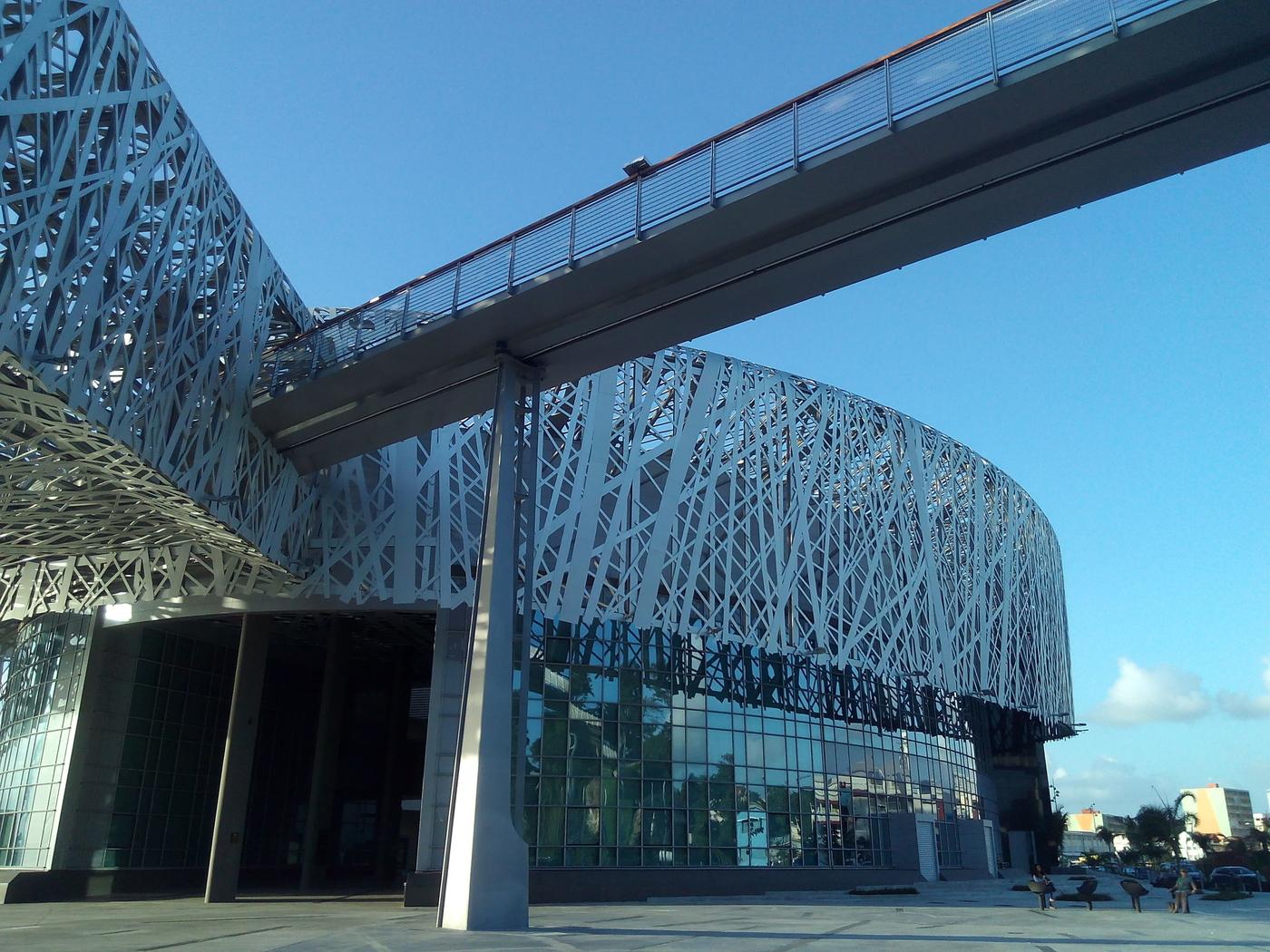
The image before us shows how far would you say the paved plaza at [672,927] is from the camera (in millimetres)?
13898

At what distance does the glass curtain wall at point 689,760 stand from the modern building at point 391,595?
0.11 metres

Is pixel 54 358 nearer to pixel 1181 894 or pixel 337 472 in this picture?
pixel 337 472

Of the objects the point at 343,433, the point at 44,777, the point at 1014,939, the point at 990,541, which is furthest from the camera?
the point at 990,541

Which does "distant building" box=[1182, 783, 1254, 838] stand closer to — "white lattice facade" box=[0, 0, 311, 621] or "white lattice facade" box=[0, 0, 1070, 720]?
"white lattice facade" box=[0, 0, 1070, 720]

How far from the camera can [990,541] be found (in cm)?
4934

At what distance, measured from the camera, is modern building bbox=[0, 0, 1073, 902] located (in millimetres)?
16703

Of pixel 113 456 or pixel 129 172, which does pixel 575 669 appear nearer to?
pixel 113 456

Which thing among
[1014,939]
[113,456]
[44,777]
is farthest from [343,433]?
[44,777]

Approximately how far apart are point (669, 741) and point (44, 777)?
66.3ft

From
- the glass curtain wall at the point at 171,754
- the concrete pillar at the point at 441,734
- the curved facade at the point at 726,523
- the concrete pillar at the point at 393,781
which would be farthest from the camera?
the concrete pillar at the point at 393,781

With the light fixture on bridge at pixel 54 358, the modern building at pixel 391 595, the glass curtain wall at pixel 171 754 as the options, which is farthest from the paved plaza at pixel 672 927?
the light fixture on bridge at pixel 54 358

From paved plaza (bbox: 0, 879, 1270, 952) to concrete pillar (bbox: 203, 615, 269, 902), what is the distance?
1.30 meters

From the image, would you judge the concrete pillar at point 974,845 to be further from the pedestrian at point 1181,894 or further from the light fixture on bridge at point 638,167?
the light fixture on bridge at point 638,167

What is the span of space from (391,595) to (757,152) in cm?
1634
